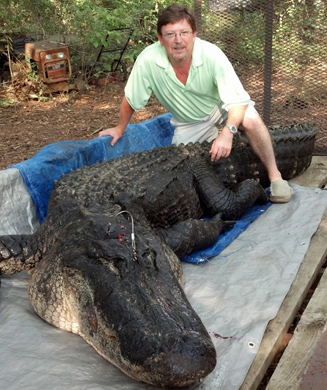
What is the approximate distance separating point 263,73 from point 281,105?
1.36 feet

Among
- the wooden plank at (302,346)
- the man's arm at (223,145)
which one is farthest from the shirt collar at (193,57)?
the wooden plank at (302,346)

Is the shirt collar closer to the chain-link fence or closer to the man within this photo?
the man

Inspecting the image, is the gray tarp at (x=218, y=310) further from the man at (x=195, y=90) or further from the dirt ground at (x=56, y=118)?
the dirt ground at (x=56, y=118)

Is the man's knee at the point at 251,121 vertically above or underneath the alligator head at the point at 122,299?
above

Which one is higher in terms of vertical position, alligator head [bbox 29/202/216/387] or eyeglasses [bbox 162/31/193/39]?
eyeglasses [bbox 162/31/193/39]

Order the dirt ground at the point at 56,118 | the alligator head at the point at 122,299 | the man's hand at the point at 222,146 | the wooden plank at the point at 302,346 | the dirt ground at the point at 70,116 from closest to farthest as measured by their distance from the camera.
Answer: the alligator head at the point at 122,299 < the wooden plank at the point at 302,346 < the man's hand at the point at 222,146 < the dirt ground at the point at 70,116 < the dirt ground at the point at 56,118

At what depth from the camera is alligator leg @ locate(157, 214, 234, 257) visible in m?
2.83

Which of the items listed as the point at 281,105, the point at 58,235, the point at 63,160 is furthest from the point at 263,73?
the point at 58,235

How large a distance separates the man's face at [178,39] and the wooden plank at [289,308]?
1561 mm

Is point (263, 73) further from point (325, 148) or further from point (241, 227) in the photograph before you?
point (241, 227)

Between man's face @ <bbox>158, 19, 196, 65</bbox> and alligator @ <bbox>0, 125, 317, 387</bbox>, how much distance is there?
0.69m

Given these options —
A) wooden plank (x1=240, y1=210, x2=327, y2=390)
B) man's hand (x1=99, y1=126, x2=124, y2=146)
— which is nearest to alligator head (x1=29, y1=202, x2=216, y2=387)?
wooden plank (x1=240, y1=210, x2=327, y2=390)

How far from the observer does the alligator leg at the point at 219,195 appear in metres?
3.43

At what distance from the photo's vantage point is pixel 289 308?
7.89 ft
